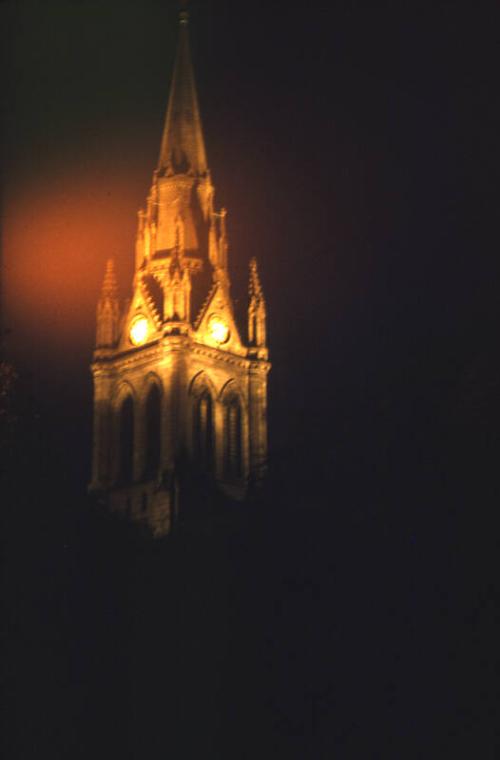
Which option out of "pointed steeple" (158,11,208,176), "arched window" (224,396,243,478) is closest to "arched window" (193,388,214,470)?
"arched window" (224,396,243,478)

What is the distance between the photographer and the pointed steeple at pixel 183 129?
63.1 metres

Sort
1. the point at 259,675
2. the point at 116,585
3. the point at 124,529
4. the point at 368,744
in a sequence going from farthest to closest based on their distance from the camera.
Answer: the point at 124,529 → the point at 116,585 → the point at 259,675 → the point at 368,744

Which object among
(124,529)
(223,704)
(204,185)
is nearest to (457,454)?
(223,704)

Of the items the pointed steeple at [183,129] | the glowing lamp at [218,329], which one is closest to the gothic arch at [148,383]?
the glowing lamp at [218,329]

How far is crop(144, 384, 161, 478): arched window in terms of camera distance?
Answer: 5978 cm

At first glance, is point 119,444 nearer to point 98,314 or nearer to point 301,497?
point 98,314

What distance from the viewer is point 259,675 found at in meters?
33.0

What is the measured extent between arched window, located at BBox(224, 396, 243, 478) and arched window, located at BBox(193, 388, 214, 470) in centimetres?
66

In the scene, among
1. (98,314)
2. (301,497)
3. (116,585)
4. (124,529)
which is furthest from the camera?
(98,314)

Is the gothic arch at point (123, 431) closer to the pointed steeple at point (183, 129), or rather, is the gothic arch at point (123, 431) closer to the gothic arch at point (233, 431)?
the gothic arch at point (233, 431)

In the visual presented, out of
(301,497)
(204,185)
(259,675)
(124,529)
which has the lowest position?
(259,675)

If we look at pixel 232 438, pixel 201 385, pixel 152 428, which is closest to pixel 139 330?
pixel 201 385

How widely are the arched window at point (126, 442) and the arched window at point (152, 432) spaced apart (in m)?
0.98

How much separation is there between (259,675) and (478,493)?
272 inches
